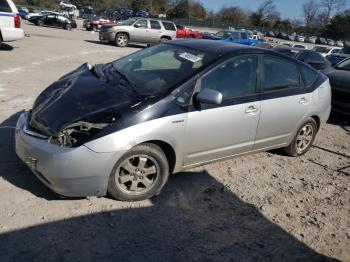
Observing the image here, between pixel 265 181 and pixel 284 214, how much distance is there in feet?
2.62

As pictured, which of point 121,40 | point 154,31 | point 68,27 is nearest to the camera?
point 121,40

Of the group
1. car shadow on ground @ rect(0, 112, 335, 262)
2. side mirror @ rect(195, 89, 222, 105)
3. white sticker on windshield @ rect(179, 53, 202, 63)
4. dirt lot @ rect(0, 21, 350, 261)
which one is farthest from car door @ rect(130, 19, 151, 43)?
side mirror @ rect(195, 89, 222, 105)

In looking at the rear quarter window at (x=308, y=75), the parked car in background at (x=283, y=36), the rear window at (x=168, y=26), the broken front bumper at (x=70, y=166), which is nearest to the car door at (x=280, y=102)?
the rear quarter window at (x=308, y=75)

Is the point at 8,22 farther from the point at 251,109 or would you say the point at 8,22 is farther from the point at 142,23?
the point at 142,23

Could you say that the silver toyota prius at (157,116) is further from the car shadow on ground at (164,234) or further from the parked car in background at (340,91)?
the parked car in background at (340,91)

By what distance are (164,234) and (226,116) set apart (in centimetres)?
161

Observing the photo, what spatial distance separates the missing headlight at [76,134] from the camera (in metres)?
3.76

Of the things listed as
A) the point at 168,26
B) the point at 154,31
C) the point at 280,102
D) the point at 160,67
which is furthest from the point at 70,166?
the point at 168,26

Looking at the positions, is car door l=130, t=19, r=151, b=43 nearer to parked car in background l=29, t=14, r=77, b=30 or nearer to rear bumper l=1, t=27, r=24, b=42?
rear bumper l=1, t=27, r=24, b=42

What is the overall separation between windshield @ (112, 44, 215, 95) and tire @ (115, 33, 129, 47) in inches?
693

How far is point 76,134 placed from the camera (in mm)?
3814

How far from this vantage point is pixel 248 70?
497cm

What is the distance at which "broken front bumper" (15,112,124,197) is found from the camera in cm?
369

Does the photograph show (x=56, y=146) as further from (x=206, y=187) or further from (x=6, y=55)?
(x=6, y=55)
